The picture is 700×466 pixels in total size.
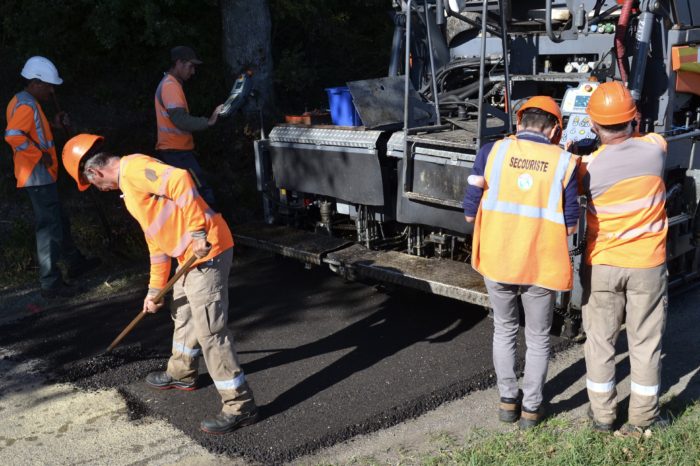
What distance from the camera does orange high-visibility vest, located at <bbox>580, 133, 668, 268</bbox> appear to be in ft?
12.3

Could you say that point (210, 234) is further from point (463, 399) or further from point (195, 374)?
point (463, 399)

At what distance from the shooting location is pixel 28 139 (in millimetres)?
6215

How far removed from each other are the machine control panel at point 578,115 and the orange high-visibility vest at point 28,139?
153 inches

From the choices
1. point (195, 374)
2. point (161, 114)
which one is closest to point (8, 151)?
point (161, 114)

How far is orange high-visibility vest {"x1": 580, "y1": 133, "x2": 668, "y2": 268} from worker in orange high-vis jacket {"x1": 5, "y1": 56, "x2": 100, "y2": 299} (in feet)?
14.0

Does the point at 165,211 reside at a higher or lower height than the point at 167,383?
higher

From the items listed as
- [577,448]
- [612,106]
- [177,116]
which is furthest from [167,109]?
[577,448]

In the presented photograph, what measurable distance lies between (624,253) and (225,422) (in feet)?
6.91

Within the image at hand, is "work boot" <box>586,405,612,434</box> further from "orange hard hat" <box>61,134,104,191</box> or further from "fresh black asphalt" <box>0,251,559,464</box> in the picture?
"orange hard hat" <box>61,134,104,191</box>

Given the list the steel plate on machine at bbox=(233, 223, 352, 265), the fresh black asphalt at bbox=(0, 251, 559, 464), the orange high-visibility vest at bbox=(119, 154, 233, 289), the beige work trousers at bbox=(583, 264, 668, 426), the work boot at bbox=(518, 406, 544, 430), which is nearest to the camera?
the beige work trousers at bbox=(583, 264, 668, 426)

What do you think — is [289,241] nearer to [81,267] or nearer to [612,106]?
[81,267]

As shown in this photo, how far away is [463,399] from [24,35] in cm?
682

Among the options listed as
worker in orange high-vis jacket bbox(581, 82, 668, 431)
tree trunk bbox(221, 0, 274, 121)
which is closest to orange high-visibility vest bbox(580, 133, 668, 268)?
worker in orange high-vis jacket bbox(581, 82, 668, 431)

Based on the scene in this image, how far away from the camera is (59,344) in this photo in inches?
212
